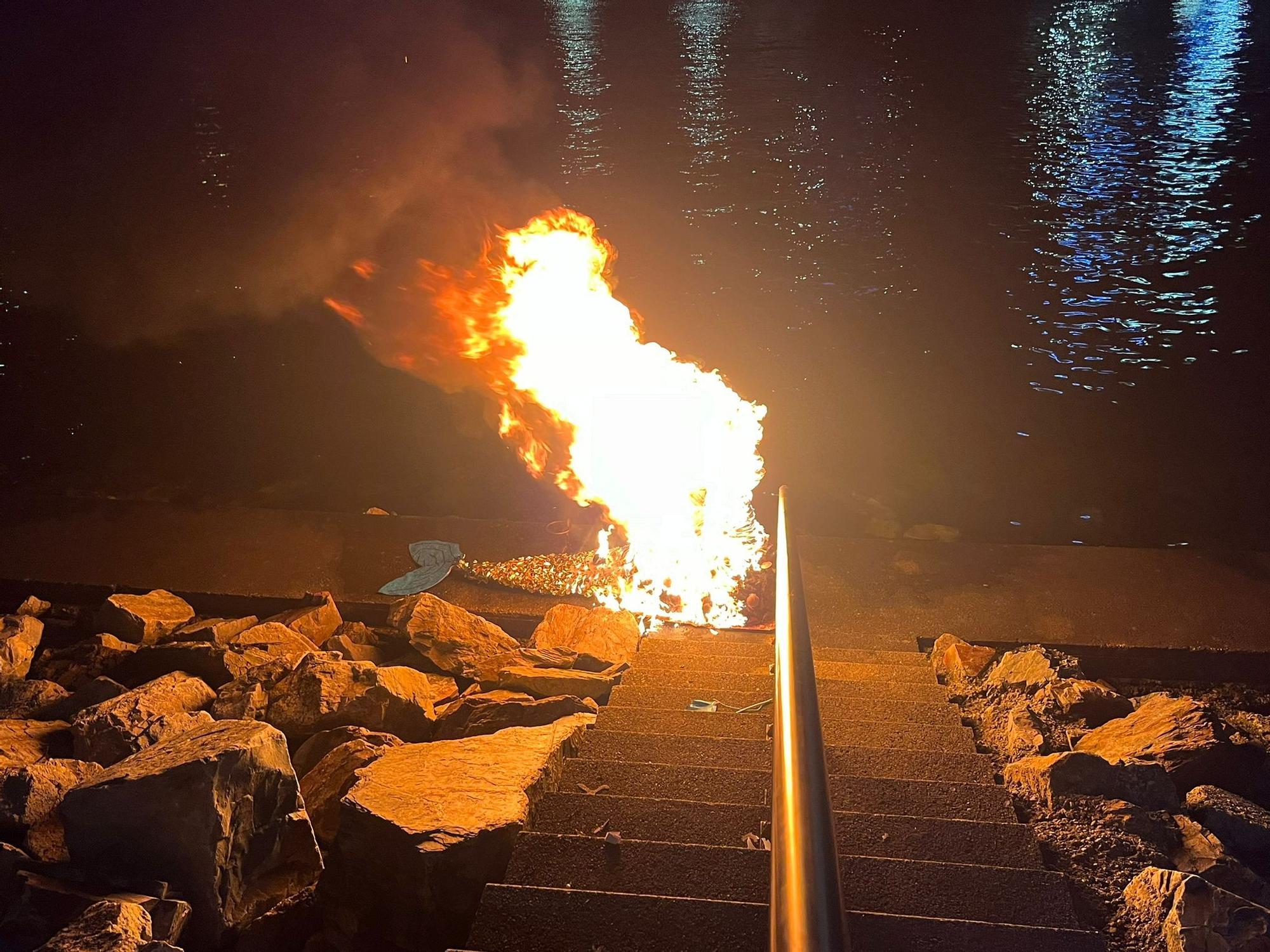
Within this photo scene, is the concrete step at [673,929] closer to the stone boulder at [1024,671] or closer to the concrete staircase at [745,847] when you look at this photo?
the concrete staircase at [745,847]

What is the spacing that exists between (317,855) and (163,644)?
8.48 feet

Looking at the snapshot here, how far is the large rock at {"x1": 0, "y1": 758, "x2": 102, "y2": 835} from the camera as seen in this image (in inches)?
150

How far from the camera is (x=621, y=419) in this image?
7.67 metres

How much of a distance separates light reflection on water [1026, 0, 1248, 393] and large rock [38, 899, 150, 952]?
455 inches

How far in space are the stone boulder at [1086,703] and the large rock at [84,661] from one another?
529 cm

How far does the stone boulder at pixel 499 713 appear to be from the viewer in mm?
4730

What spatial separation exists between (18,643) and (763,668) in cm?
450

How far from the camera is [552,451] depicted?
814cm

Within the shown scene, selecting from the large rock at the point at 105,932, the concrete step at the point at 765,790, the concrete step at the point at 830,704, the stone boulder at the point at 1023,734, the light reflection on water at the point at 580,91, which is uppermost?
the light reflection on water at the point at 580,91

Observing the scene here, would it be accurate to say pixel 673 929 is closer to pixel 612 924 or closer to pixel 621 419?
pixel 612 924

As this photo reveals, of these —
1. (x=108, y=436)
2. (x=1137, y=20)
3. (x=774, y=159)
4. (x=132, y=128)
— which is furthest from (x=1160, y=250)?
(x=1137, y=20)

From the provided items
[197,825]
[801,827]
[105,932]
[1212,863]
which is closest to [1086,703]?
[1212,863]

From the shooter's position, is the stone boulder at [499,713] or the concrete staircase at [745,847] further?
the stone boulder at [499,713]

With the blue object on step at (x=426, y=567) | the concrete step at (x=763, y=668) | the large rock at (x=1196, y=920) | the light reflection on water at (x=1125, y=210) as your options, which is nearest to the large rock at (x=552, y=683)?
the concrete step at (x=763, y=668)
